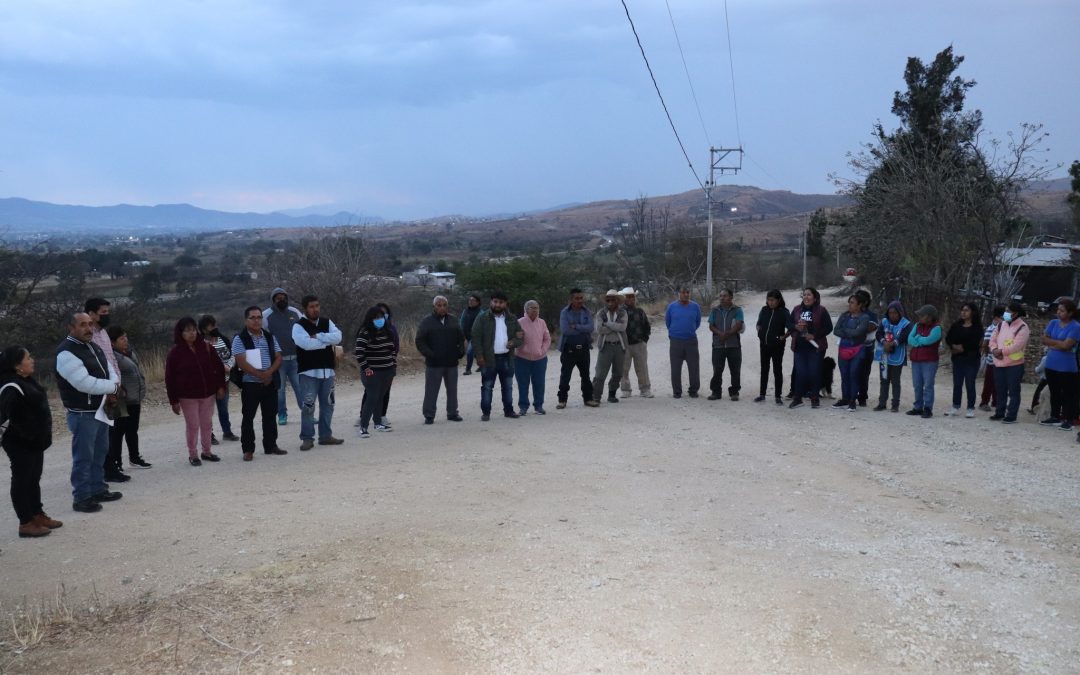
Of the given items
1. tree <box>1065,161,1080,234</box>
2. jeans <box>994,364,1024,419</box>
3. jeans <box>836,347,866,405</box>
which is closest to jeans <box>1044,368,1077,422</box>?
jeans <box>994,364,1024,419</box>

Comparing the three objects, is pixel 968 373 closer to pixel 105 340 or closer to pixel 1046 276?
pixel 105 340

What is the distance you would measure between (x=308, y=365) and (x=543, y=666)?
20.7 ft

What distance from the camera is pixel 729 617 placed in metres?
5.00

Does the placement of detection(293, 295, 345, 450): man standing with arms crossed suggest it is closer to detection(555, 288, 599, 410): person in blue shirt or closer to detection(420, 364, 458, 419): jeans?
detection(420, 364, 458, 419): jeans

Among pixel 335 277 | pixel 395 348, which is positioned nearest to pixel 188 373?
pixel 395 348

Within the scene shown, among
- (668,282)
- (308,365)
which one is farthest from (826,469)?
(668,282)

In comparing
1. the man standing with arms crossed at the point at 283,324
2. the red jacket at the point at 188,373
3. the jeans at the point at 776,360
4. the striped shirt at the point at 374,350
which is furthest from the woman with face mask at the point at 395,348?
the jeans at the point at 776,360

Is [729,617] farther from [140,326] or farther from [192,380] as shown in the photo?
[140,326]

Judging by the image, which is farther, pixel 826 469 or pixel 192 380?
pixel 192 380

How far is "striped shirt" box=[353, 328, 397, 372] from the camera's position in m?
10.8

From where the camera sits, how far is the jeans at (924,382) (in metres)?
11.7

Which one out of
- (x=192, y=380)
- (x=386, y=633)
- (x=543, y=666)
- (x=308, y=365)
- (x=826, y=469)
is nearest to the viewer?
(x=543, y=666)

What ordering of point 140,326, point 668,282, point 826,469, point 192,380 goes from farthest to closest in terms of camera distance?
1. point 668,282
2. point 140,326
3. point 192,380
4. point 826,469

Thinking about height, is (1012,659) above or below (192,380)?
below
